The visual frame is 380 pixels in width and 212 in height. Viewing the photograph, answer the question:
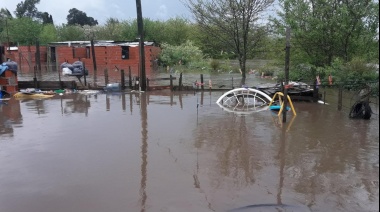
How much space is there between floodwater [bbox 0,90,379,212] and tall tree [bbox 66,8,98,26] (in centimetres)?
10605

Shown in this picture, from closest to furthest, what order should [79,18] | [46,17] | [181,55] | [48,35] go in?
[181,55] < [48,35] < [46,17] < [79,18]

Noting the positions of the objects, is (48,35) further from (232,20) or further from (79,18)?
(79,18)

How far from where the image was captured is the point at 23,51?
4925 centimetres

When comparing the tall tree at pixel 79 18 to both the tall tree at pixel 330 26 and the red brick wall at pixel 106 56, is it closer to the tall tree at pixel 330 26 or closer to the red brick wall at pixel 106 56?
the red brick wall at pixel 106 56

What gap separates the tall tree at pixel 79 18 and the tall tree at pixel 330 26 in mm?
101027

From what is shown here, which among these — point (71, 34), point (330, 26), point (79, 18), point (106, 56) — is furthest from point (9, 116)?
point (79, 18)

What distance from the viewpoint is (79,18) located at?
383 feet

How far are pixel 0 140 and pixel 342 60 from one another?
16663 mm

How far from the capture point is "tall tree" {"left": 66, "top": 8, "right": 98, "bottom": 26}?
380 ft

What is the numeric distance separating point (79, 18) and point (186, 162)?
4531 inches

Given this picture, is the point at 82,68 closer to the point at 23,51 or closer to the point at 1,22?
the point at 23,51

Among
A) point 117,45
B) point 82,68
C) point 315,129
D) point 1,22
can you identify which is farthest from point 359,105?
point 1,22

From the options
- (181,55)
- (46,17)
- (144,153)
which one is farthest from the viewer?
(46,17)

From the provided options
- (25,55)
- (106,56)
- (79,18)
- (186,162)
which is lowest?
(186,162)
